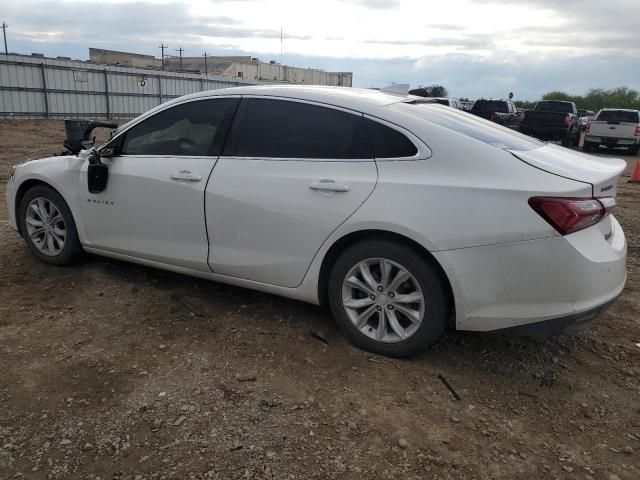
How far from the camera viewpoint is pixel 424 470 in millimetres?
2488

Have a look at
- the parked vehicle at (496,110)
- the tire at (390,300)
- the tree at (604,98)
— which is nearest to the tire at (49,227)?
the tire at (390,300)

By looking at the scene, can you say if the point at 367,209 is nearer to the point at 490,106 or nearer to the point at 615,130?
the point at 615,130

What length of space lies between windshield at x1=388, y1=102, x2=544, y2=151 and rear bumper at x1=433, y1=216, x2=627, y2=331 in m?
0.70

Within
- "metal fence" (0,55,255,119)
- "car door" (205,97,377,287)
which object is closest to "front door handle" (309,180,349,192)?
"car door" (205,97,377,287)

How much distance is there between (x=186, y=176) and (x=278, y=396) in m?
1.76

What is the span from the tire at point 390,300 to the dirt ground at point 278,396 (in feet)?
0.47

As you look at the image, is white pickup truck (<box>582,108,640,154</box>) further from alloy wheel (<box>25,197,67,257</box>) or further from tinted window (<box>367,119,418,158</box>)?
alloy wheel (<box>25,197,67,257</box>)

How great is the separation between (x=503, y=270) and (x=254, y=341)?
1.68 m

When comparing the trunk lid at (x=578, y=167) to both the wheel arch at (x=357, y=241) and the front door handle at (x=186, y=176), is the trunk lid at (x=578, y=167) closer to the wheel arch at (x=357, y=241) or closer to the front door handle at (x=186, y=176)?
the wheel arch at (x=357, y=241)

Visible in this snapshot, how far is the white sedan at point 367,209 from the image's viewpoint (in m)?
2.97

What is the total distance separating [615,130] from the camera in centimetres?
1961

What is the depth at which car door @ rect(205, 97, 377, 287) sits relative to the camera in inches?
134

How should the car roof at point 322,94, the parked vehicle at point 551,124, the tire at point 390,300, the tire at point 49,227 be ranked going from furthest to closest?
1. the parked vehicle at point 551,124
2. the tire at point 49,227
3. the car roof at point 322,94
4. the tire at point 390,300

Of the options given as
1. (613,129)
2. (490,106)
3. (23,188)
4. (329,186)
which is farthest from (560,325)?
(490,106)
